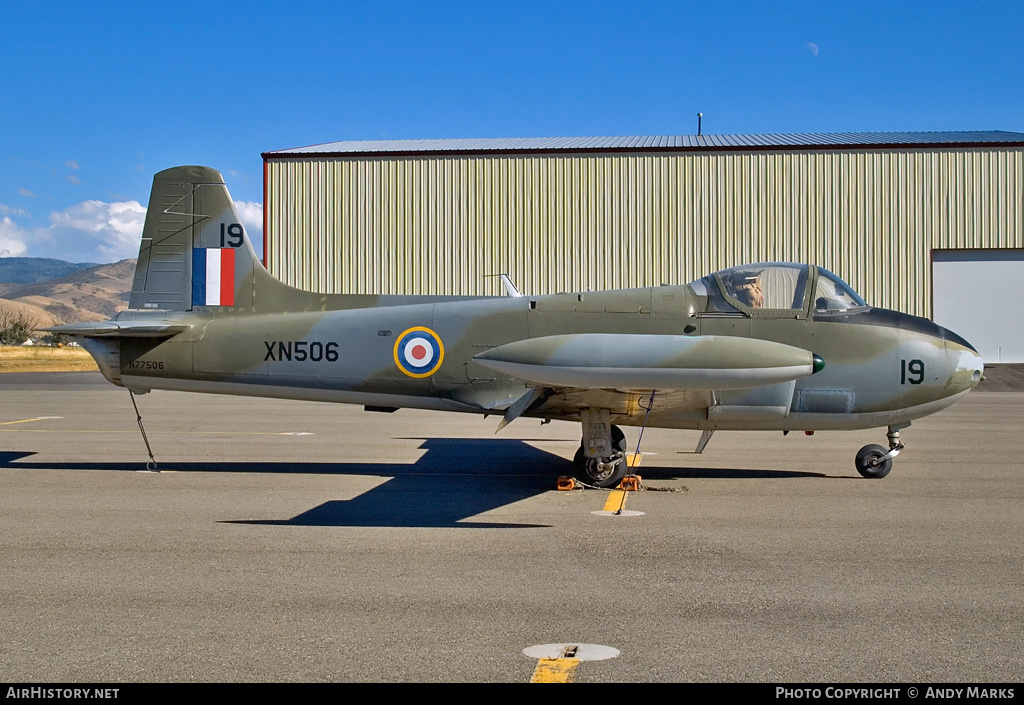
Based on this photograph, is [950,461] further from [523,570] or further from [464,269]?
[464,269]

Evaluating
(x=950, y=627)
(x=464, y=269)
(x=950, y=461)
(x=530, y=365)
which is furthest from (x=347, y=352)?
(x=464, y=269)

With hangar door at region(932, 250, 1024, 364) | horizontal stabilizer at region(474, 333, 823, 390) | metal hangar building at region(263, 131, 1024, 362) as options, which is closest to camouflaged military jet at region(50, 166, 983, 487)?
horizontal stabilizer at region(474, 333, 823, 390)

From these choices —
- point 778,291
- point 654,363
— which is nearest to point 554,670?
point 654,363

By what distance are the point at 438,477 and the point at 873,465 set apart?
482 centimetres

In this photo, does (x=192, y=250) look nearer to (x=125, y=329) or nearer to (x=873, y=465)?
(x=125, y=329)

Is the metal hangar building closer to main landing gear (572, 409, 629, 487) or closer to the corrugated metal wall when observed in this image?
the corrugated metal wall

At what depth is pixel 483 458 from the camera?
11641mm

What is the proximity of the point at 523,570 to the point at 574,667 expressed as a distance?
6.03ft

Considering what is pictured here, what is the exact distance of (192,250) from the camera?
10539 millimetres

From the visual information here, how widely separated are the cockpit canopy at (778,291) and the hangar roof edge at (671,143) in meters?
23.0

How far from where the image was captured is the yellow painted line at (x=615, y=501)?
812 centimetres

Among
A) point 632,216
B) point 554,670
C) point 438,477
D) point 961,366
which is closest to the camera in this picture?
point 554,670

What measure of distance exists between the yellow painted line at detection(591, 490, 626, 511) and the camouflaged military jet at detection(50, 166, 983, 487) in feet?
0.84
